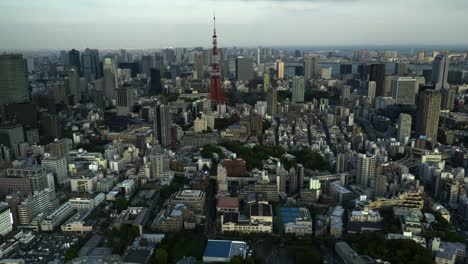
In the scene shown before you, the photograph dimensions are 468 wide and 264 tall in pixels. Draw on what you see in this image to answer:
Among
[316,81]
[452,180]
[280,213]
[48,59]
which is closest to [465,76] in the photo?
[316,81]

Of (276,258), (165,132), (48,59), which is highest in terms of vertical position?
(48,59)

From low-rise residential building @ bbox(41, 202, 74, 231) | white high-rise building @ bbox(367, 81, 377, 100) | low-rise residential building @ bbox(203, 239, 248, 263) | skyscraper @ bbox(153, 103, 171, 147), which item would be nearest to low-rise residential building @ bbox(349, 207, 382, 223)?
low-rise residential building @ bbox(203, 239, 248, 263)

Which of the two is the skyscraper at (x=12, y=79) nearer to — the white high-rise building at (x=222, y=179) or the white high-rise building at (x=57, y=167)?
the white high-rise building at (x=57, y=167)

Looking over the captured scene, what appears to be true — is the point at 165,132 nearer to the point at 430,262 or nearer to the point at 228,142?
the point at 228,142

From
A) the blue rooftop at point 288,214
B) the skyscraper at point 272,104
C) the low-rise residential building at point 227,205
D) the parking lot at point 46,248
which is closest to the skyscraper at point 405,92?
the skyscraper at point 272,104

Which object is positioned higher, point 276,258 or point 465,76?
point 465,76

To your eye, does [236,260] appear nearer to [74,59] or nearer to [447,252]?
[447,252]
